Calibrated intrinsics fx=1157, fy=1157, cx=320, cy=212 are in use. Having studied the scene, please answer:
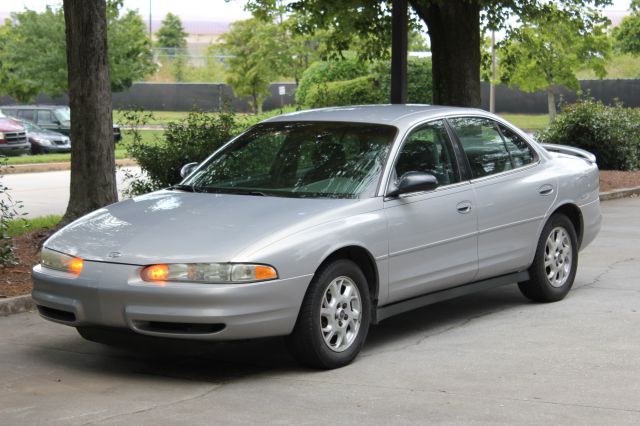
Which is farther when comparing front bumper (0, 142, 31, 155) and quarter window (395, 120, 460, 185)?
front bumper (0, 142, 31, 155)

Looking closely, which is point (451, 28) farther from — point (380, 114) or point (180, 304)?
point (180, 304)

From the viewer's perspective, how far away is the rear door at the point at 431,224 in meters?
7.60

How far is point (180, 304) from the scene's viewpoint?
652 cm

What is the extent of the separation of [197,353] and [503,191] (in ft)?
9.59

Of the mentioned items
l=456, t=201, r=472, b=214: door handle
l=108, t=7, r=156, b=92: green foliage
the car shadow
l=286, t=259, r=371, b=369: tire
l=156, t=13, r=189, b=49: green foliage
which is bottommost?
the car shadow

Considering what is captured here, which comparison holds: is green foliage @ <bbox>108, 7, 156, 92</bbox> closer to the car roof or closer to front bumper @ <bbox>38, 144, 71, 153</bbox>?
front bumper @ <bbox>38, 144, 71, 153</bbox>

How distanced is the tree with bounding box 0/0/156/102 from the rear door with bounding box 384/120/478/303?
1286 inches

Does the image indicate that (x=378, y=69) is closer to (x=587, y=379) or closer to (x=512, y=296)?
(x=512, y=296)

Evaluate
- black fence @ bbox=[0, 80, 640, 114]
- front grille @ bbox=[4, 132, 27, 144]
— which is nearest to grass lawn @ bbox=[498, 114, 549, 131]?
black fence @ bbox=[0, 80, 640, 114]

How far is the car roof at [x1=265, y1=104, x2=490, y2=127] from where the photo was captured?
8.18m

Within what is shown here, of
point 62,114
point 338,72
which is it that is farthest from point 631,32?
point 62,114

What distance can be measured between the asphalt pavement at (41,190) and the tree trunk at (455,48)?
4952 mm

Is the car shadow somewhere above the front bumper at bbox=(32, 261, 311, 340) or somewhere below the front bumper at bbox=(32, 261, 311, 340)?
below

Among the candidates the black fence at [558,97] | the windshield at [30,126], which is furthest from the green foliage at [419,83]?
the black fence at [558,97]
